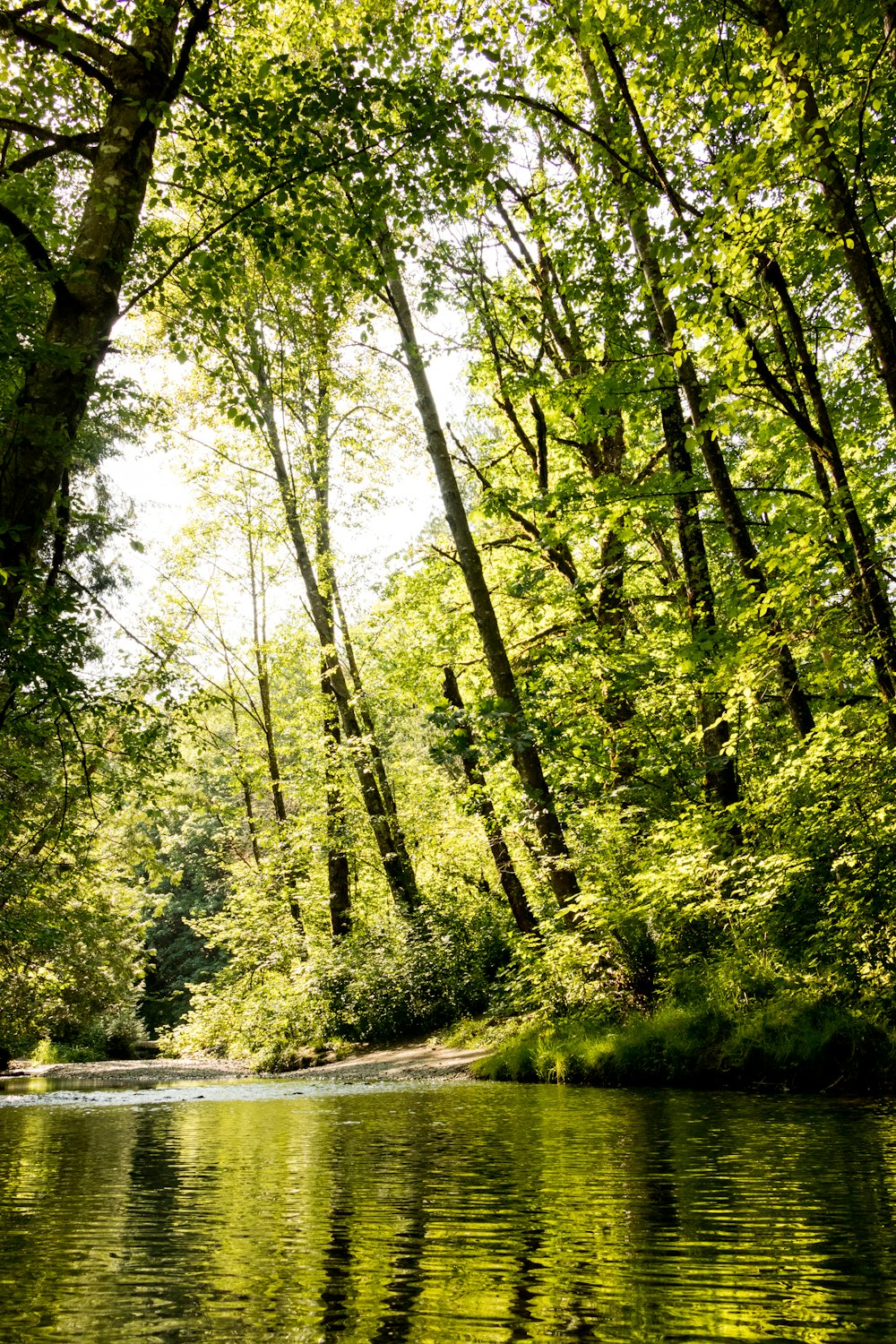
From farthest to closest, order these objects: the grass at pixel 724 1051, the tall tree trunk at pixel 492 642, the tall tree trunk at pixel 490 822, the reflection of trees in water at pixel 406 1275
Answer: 1. the tall tree trunk at pixel 492 642
2. the tall tree trunk at pixel 490 822
3. the grass at pixel 724 1051
4. the reflection of trees in water at pixel 406 1275

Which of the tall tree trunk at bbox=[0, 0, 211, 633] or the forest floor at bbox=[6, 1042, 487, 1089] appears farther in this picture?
the forest floor at bbox=[6, 1042, 487, 1089]

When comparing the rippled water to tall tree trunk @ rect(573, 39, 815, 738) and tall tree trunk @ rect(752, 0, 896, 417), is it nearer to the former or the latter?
tall tree trunk @ rect(573, 39, 815, 738)

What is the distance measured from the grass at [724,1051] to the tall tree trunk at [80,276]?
706 centimetres

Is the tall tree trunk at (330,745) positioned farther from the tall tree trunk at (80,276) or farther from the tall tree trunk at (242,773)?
the tall tree trunk at (80,276)

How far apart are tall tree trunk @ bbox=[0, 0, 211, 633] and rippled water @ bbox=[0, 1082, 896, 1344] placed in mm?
3085

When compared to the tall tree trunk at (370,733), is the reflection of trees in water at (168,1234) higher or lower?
lower

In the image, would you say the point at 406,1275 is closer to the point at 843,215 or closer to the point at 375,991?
the point at 843,215

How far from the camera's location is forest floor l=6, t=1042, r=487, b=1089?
12.8 meters

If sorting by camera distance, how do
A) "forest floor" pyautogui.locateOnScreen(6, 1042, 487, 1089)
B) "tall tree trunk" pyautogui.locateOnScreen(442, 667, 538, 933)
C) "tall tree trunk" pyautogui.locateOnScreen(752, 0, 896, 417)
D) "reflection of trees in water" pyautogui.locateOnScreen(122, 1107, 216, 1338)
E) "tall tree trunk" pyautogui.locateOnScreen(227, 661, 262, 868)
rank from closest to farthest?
1. "reflection of trees in water" pyautogui.locateOnScreen(122, 1107, 216, 1338)
2. "tall tree trunk" pyautogui.locateOnScreen(752, 0, 896, 417)
3. "tall tree trunk" pyautogui.locateOnScreen(442, 667, 538, 933)
4. "forest floor" pyautogui.locateOnScreen(6, 1042, 487, 1089)
5. "tall tree trunk" pyautogui.locateOnScreen(227, 661, 262, 868)

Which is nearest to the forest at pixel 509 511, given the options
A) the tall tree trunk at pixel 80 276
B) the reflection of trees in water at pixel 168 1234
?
the tall tree trunk at pixel 80 276

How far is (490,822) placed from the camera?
1282 cm

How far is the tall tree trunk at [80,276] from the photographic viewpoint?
4938 mm

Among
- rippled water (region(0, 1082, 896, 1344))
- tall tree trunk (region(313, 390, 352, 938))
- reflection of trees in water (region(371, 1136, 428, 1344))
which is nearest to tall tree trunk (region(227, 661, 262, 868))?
tall tree trunk (region(313, 390, 352, 938))

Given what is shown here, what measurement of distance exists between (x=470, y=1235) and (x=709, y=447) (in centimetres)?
898
